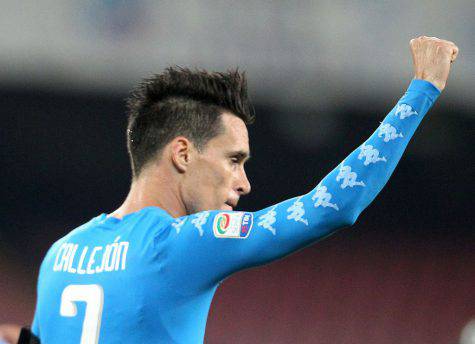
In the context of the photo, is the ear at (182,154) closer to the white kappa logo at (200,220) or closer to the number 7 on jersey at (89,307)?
the white kappa logo at (200,220)

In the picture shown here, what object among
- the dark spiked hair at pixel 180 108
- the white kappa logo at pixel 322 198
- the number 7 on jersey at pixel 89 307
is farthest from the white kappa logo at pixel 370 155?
the number 7 on jersey at pixel 89 307

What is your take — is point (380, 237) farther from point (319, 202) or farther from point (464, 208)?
point (319, 202)

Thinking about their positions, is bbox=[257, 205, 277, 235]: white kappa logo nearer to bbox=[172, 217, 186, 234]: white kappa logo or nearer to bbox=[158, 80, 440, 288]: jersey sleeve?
bbox=[158, 80, 440, 288]: jersey sleeve

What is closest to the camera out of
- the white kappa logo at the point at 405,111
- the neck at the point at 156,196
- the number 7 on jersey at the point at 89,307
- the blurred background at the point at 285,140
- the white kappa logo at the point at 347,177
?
the white kappa logo at the point at 347,177

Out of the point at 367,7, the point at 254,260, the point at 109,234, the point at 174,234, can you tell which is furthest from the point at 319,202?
the point at 367,7

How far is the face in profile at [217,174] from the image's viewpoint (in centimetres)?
300

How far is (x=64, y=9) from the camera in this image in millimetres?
10266

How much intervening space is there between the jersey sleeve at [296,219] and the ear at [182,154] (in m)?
0.34

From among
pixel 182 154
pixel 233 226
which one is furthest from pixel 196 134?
pixel 233 226

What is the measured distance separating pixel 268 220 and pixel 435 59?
0.68 metres

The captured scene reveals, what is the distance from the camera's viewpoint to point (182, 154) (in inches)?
119

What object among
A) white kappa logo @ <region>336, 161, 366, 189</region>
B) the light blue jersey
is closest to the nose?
the light blue jersey

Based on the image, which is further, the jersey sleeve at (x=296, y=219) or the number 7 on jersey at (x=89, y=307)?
the number 7 on jersey at (x=89, y=307)

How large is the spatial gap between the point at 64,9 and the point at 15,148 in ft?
7.68
